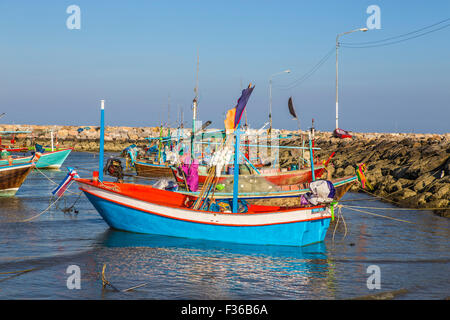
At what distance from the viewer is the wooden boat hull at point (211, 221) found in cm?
1881

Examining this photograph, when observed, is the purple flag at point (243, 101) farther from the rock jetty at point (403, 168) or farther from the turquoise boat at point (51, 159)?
the turquoise boat at point (51, 159)

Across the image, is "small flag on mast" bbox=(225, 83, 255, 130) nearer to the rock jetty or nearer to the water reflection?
the water reflection

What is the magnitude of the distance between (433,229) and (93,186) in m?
15.0

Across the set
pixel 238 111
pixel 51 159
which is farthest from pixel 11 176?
pixel 51 159

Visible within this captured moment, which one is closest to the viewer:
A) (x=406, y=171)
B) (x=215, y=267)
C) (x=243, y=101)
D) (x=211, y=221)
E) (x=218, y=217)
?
(x=215, y=267)

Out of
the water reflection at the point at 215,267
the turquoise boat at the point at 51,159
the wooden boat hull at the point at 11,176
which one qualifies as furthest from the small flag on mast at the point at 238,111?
the turquoise boat at the point at 51,159

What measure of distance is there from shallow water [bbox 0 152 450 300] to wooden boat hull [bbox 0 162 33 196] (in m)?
9.09

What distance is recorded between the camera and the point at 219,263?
17016 mm

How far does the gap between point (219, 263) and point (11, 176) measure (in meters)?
21.6

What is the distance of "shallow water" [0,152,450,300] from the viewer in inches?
550

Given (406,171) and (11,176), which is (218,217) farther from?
(406,171)

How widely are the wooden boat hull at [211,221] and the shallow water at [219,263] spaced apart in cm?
35
